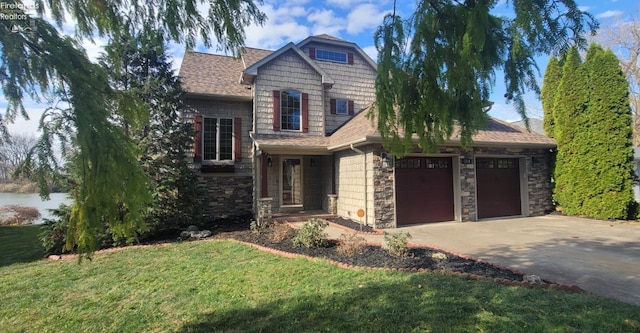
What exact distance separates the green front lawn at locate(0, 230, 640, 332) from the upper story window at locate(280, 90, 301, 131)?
23.4 ft

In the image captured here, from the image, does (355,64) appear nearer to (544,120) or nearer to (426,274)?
(544,120)

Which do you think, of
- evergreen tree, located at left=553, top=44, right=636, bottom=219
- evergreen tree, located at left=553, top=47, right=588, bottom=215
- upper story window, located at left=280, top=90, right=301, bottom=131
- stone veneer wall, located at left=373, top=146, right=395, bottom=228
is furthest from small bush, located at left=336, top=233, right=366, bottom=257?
evergreen tree, located at left=553, top=47, right=588, bottom=215

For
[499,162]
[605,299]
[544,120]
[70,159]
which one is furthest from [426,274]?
[544,120]

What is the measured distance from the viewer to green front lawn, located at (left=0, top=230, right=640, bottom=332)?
335 centimetres

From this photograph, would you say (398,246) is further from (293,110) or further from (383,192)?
(293,110)

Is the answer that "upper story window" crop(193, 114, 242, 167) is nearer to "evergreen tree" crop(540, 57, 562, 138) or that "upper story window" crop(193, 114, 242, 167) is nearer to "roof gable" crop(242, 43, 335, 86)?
"roof gable" crop(242, 43, 335, 86)

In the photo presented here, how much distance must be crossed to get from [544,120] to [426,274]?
11.1 meters

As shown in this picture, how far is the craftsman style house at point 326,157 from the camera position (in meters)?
9.95

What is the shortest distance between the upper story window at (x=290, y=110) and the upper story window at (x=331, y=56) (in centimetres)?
313

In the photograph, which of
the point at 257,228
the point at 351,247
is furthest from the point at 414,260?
the point at 257,228

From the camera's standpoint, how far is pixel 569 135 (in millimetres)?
11352

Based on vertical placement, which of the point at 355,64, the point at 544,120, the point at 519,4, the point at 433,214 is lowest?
the point at 433,214

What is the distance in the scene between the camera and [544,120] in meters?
12.5

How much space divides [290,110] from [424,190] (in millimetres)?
5734
